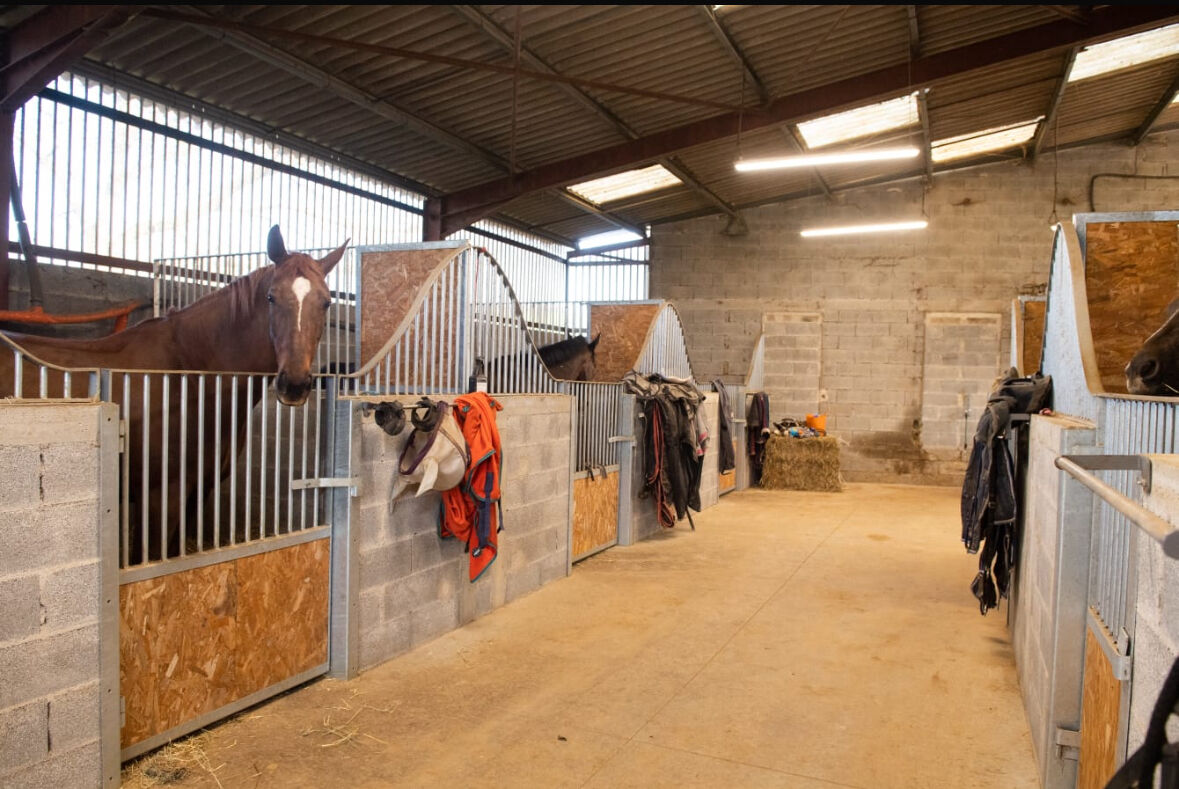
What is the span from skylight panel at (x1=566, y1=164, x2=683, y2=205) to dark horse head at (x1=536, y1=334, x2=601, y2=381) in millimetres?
3456

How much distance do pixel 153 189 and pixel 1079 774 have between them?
20.2ft

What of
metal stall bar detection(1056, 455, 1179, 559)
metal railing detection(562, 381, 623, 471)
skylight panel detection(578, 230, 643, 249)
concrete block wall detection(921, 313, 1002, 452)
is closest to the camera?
metal stall bar detection(1056, 455, 1179, 559)

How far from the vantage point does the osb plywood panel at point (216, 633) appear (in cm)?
218

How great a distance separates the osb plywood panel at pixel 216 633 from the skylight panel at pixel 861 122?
7.32 meters

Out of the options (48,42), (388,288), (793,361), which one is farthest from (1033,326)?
(48,42)

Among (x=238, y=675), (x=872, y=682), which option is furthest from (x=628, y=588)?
(x=238, y=675)

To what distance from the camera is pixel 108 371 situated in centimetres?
208

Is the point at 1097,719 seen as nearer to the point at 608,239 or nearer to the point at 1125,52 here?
the point at 1125,52

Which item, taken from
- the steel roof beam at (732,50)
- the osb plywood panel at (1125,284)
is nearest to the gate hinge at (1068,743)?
the osb plywood panel at (1125,284)

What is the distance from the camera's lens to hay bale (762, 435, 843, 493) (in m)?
9.09

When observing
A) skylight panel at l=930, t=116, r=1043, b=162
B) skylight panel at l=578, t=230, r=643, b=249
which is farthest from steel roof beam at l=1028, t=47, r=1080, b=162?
skylight panel at l=578, t=230, r=643, b=249

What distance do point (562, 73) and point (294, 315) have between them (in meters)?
4.49

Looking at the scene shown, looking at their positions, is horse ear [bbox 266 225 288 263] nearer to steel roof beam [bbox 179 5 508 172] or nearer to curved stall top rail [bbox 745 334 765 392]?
steel roof beam [bbox 179 5 508 172]

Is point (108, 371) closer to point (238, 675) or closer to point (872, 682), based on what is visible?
point (238, 675)
